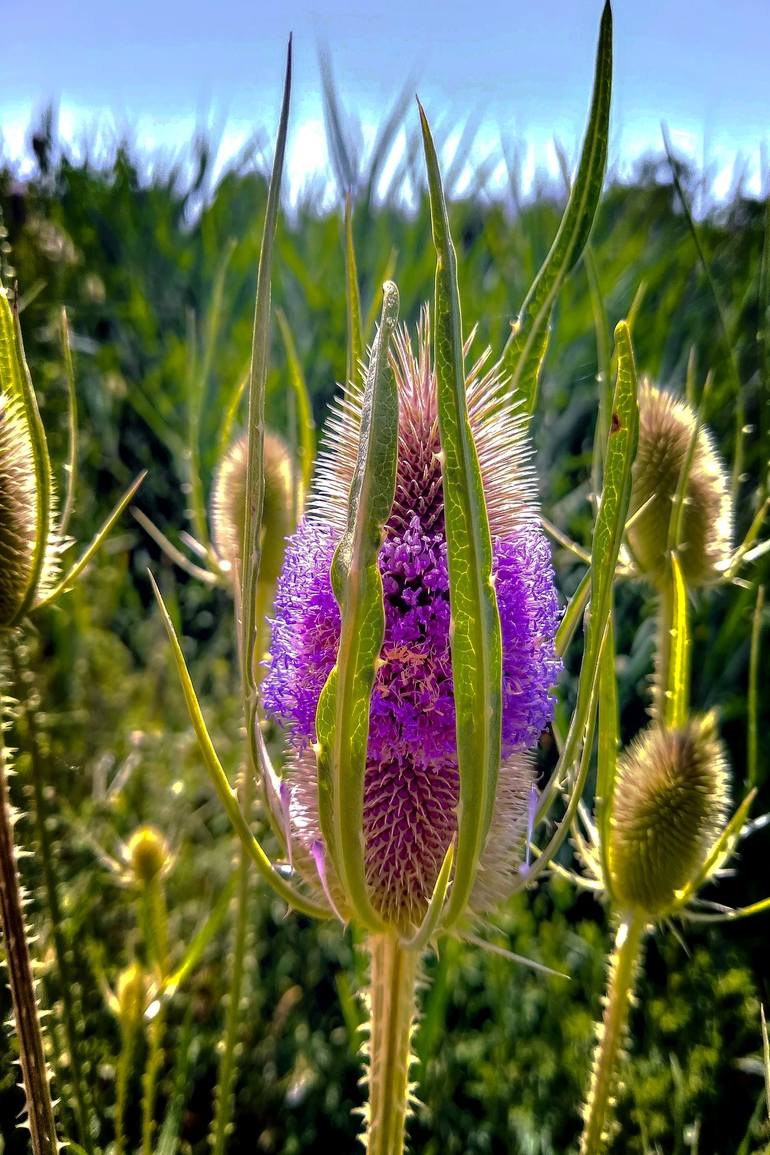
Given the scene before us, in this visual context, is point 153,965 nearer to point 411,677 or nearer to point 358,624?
point 411,677

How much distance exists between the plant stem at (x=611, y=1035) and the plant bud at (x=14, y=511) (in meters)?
0.83

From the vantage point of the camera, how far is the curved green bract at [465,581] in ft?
1.94

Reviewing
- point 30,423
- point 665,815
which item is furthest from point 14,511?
point 665,815

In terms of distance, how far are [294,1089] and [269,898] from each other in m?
0.53

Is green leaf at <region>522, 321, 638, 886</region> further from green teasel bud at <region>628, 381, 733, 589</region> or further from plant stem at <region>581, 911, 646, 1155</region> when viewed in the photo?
Answer: green teasel bud at <region>628, 381, 733, 589</region>

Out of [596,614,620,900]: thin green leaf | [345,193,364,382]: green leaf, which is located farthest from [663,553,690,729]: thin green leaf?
[345,193,364,382]: green leaf

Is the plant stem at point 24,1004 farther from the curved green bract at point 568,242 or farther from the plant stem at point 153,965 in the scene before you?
the curved green bract at point 568,242

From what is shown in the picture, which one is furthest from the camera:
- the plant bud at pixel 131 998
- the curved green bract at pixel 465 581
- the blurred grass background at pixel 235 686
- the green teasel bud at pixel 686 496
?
the blurred grass background at pixel 235 686

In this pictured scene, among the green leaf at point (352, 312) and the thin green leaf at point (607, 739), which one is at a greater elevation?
the green leaf at point (352, 312)

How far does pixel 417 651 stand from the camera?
0.83m

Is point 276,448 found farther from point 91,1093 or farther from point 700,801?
point 91,1093

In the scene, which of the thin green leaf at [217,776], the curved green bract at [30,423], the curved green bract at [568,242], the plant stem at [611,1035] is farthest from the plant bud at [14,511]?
the plant stem at [611,1035]

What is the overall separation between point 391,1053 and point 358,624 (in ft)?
1.66

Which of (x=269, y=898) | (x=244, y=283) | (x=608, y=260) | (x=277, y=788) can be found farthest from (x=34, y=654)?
(x=608, y=260)
